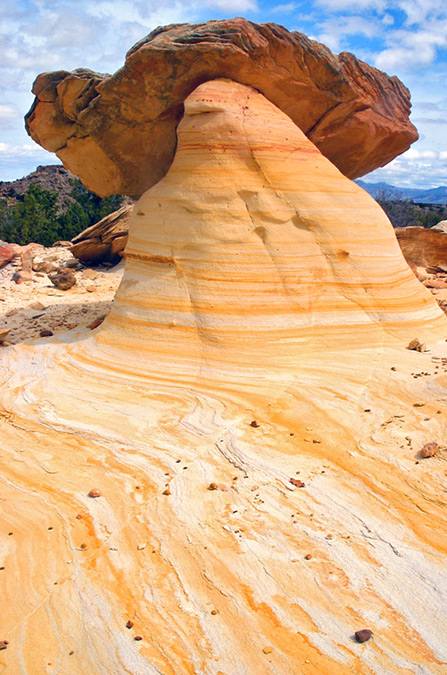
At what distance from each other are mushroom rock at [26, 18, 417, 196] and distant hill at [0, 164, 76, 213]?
27894mm

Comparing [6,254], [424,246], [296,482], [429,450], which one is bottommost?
[296,482]

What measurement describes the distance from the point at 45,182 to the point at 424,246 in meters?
30.2

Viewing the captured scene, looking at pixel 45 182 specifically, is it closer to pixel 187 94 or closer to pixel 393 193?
pixel 393 193

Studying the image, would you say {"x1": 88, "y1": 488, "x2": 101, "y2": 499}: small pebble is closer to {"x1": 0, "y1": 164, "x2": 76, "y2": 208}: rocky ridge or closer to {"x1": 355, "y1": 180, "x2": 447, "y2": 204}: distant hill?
{"x1": 355, "y1": 180, "x2": 447, "y2": 204}: distant hill

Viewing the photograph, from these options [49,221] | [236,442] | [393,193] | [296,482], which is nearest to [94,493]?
[236,442]

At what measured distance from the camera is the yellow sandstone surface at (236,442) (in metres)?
2.54

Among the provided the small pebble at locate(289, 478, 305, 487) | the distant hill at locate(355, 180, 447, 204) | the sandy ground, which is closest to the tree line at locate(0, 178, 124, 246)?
the sandy ground

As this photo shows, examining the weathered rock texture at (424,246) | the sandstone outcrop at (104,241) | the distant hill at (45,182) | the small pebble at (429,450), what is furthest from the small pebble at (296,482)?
the distant hill at (45,182)

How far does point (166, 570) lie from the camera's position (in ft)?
9.50

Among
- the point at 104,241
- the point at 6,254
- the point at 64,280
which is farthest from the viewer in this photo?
the point at 104,241

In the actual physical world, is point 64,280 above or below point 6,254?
below

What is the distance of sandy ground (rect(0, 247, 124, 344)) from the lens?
8.21 m

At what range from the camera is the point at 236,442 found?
4027mm

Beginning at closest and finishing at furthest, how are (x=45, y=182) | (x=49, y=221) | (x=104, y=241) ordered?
(x=104, y=241) → (x=49, y=221) → (x=45, y=182)
